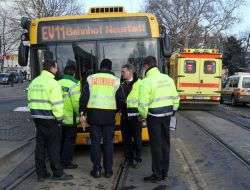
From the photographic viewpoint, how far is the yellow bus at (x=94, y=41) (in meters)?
11.8

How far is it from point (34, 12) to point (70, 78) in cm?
4167

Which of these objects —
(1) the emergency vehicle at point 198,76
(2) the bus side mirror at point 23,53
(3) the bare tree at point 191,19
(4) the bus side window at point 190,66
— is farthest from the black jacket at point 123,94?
(3) the bare tree at point 191,19

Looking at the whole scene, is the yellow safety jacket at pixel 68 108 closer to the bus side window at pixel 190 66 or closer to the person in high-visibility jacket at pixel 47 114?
the person in high-visibility jacket at pixel 47 114

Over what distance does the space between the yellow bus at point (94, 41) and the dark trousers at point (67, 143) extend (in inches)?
79.4

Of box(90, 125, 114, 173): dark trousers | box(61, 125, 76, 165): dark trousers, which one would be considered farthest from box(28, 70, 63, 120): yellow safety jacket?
box(61, 125, 76, 165): dark trousers

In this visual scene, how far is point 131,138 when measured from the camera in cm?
1048

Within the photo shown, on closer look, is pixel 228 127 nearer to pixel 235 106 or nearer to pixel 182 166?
pixel 182 166

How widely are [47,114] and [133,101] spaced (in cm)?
167

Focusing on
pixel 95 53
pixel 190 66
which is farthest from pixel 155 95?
pixel 190 66

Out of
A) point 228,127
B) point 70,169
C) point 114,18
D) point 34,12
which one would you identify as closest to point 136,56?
point 114,18

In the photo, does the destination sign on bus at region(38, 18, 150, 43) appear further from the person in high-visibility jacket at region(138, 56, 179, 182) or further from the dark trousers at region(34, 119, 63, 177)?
the dark trousers at region(34, 119, 63, 177)

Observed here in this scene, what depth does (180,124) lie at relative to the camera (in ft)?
62.1

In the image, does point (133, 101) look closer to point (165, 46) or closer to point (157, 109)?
point (157, 109)

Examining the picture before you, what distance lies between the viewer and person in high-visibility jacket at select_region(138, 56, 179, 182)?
8727mm
